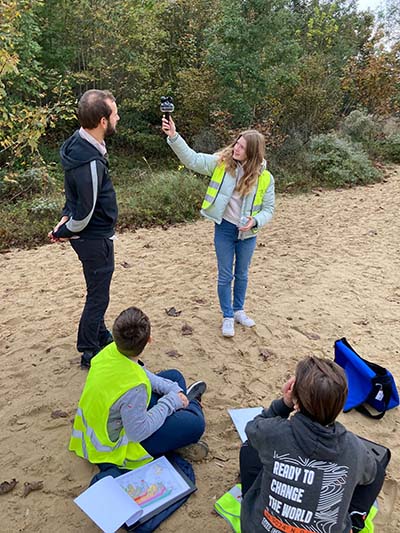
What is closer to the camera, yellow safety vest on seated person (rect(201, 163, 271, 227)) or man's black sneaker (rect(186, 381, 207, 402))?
man's black sneaker (rect(186, 381, 207, 402))

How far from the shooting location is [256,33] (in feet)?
30.8

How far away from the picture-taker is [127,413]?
232 centimetres

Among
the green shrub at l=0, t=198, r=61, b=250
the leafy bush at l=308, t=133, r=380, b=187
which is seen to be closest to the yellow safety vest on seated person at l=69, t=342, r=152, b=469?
the green shrub at l=0, t=198, r=61, b=250

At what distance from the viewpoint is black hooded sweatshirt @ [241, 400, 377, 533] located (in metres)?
1.68

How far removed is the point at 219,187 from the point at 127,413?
1936mm

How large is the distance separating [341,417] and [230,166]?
1.98m

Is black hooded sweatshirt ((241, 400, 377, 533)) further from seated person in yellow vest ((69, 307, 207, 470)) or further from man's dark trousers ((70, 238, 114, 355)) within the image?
man's dark trousers ((70, 238, 114, 355))

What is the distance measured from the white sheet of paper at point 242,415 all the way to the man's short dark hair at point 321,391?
4.14ft

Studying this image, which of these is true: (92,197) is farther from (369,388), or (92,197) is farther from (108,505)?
(369,388)

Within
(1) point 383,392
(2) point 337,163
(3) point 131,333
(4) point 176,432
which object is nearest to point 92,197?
(3) point 131,333

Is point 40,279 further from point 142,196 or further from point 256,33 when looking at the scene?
point 256,33

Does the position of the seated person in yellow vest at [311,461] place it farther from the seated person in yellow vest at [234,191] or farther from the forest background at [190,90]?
the forest background at [190,90]

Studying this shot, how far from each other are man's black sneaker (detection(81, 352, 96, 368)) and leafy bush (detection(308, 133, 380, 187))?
7348 millimetres

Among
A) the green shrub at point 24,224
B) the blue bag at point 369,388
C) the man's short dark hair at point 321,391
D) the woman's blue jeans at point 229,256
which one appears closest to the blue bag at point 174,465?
the man's short dark hair at point 321,391
